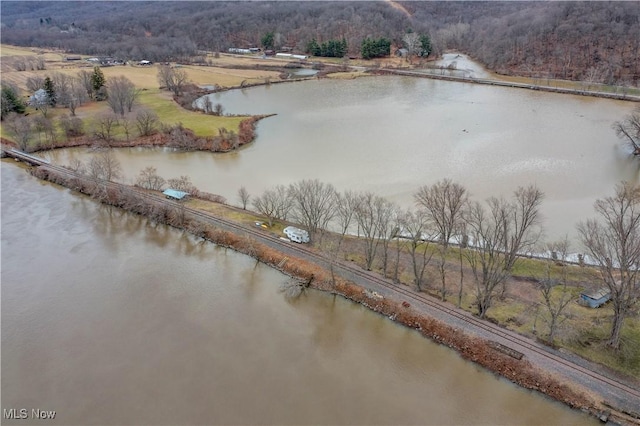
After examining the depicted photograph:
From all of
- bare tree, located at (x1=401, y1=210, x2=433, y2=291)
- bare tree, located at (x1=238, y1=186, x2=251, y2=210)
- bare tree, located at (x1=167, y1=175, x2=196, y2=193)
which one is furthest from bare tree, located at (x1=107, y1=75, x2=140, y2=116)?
bare tree, located at (x1=401, y1=210, x2=433, y2=291)

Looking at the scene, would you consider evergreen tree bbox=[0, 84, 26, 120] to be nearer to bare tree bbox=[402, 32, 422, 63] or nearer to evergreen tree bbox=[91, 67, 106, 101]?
evergreen tree bbox=[91, 67, 106, 101]

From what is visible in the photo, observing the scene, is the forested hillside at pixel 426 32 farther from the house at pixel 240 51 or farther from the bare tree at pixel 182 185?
the bare tree at pixel 182 185

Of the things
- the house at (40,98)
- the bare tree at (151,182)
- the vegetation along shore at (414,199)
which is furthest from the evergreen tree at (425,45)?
the bare tree at (151,182)

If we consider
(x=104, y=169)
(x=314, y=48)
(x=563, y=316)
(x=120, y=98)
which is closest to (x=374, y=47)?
(x=314, y=48)

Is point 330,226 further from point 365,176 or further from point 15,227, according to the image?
point 15,227

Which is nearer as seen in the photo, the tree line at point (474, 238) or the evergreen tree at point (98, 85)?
the tree line at point (474, 238)

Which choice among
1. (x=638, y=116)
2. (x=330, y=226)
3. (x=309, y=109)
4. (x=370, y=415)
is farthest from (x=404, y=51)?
(x=370, y=415)
